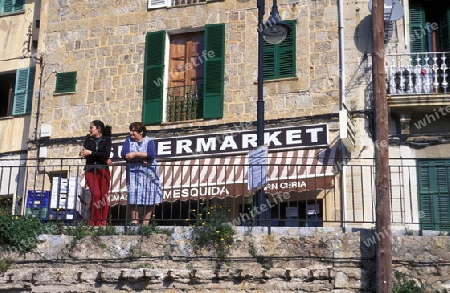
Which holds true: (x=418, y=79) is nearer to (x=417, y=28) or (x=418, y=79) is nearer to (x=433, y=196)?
(x=417, y=28)

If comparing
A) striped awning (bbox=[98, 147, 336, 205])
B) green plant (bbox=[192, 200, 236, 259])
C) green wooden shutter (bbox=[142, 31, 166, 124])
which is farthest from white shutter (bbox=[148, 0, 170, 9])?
green plant (bbox=[192, 200, 236, 259])

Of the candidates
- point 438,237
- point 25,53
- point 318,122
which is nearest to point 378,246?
point 438,237

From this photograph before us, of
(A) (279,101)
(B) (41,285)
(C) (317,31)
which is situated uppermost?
(C) (317,31)

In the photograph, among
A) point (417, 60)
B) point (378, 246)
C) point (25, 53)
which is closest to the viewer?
point (378, 246)

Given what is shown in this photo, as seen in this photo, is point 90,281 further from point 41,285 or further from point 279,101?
point 279,101

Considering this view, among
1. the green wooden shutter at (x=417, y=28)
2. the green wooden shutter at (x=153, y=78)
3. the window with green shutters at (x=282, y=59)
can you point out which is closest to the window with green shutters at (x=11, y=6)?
the green wooden shutter at (x=153, y=78)

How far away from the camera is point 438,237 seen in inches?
453

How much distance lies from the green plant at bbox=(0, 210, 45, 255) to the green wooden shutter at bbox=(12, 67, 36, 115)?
6.49m

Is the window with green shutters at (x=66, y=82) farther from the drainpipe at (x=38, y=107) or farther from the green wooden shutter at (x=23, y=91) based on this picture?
the green wooden shutter at (x=23, y=91)

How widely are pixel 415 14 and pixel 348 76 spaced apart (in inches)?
73.7

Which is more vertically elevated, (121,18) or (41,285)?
(121,18)

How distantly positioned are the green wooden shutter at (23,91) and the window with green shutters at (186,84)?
2837 millimetres

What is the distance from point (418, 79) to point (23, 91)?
8.31 metres

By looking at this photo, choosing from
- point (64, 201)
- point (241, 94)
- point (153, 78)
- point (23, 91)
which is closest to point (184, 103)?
point (153, 78)
